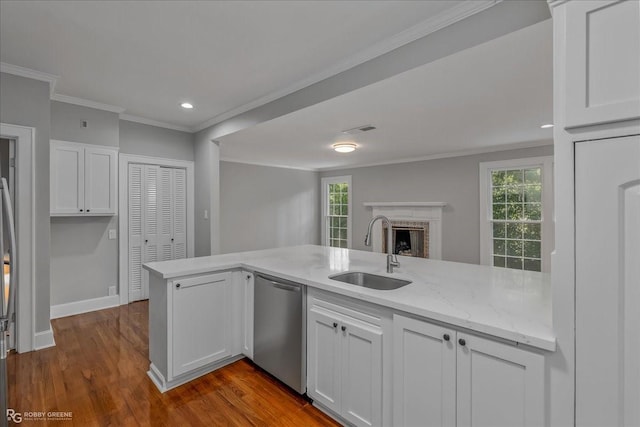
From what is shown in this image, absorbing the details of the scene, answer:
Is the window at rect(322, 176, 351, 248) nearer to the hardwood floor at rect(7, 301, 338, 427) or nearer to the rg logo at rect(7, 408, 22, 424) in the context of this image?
the hardwood floor at rect(7, 301, 338, 427)

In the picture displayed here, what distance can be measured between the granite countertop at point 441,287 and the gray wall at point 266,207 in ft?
10.7

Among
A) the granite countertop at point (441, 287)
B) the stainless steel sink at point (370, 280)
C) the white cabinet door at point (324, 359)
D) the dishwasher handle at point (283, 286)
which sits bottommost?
the white cabinet door at point (324, 359)

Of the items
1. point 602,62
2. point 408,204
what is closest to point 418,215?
point 408,204

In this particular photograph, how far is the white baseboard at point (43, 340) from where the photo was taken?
2.95 metres

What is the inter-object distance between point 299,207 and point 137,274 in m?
3.95

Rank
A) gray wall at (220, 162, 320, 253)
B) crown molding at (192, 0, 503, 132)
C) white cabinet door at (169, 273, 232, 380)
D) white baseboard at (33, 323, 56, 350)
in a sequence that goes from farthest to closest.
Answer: gray wall at (220, 162, 320, 253) < white baseboard at (33, 323, 56, 350) < white cabinet door at (169, 273, 232, 380) < crown molding at (192, 0, 503, 132)

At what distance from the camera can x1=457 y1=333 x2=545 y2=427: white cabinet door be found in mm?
1207

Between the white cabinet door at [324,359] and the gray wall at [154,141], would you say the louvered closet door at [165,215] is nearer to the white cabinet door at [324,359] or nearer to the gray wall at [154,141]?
the gray wall at [154,141]

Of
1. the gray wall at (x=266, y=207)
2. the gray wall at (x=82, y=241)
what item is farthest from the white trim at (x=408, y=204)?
the gray wall at (x=82, y=241)

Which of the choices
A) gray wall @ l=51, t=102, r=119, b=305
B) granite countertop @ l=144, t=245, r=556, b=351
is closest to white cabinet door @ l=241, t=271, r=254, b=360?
granite countertop @ l=144, t=245, r=556, b=351

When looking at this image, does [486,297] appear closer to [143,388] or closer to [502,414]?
[502,414]

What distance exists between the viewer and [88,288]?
3953 millimetres

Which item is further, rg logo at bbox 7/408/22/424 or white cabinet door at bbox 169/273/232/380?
white cabinet door at bbox 169/273/232/380

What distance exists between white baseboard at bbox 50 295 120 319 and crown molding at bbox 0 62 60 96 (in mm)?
2507
